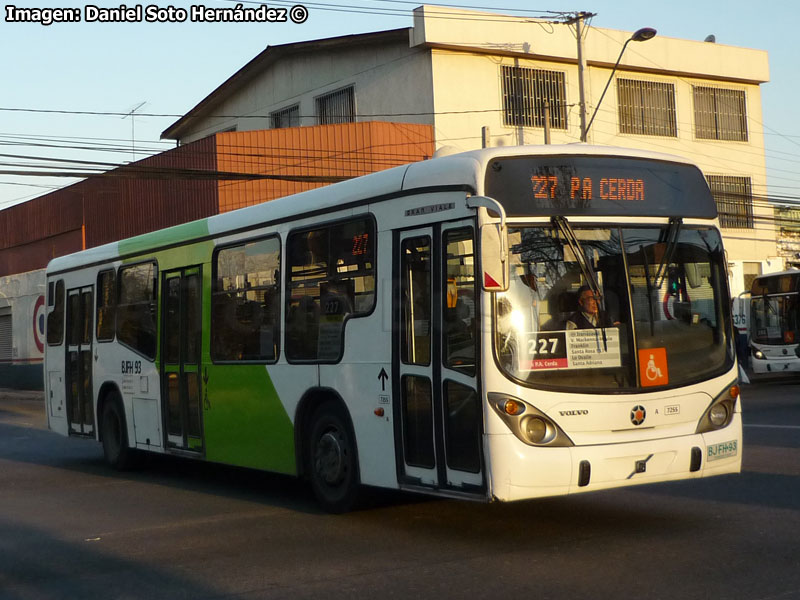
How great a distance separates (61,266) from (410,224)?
9105mm

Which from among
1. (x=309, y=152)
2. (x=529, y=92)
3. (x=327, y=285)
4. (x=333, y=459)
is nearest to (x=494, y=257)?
(x=327, y=285)

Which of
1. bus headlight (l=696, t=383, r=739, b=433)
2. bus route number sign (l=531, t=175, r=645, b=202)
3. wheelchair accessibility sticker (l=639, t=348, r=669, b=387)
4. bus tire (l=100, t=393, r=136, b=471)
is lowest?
bus tire (l=100, t=393, r=136, b=471)

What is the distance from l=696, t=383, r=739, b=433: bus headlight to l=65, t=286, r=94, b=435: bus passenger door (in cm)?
951

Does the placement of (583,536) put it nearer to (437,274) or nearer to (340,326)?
(437,274)

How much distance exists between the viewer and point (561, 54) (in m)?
35.4

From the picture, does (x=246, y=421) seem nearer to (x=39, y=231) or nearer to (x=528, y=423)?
(x=528, y=423)

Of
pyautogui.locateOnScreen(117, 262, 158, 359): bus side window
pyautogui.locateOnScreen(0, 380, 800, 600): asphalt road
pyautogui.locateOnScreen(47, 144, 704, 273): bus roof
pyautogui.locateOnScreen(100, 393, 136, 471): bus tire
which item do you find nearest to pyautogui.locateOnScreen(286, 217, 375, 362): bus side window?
pyautogui.locateOnScreen(47, 144, 704, 273): bus roof

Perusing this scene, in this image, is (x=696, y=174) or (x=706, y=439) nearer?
(x=706, y=439)

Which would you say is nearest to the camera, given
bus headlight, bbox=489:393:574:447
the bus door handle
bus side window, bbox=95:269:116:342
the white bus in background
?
bus headlight, bbox=489:393:574:447

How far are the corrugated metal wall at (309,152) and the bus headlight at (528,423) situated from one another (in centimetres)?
2383

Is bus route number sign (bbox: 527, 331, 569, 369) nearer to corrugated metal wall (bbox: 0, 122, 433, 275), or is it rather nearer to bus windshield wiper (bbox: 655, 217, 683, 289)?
bus windshield wiper (bbox: 655, 217, 683, 289)

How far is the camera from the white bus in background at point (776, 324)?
28.0 metres

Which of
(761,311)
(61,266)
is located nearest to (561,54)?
(761,311)

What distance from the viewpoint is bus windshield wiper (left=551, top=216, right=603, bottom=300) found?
25.7 ft
